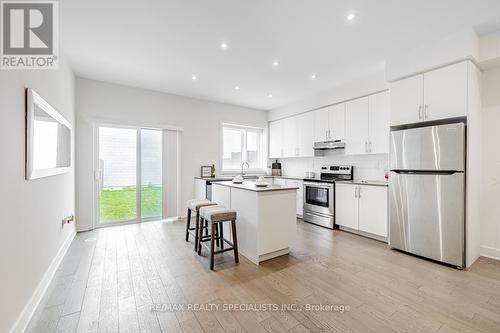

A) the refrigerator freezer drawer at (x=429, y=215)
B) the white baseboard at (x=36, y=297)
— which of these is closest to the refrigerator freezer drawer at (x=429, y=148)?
the refrigerator freezer drawer at (x=429, y=215)

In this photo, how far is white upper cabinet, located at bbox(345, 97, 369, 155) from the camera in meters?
4.05

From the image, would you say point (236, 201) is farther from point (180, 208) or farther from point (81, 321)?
point (180, 208)

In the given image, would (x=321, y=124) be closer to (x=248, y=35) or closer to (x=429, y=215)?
(x=429, y=215)

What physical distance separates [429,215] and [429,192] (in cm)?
30

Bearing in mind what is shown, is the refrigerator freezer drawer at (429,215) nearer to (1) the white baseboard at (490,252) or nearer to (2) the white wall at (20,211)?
(1) the white baseboard at (490,252)

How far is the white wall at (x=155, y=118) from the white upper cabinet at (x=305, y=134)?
4.57ft

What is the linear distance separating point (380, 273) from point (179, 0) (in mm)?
3571

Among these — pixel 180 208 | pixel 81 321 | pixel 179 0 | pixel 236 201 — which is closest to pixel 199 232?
pixel 236 201

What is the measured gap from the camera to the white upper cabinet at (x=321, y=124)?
474 centimetres

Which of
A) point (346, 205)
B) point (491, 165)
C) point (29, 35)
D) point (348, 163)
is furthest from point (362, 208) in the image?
point (29, 35)

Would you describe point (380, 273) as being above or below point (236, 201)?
below

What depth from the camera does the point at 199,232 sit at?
10.1ft

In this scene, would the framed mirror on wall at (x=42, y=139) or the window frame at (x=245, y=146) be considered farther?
the window frame at (x=245, y=146)

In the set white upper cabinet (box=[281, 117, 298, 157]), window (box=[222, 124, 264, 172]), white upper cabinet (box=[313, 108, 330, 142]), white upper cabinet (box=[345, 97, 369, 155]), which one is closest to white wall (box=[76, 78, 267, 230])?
window (box=[222, 124, 264, 172])
